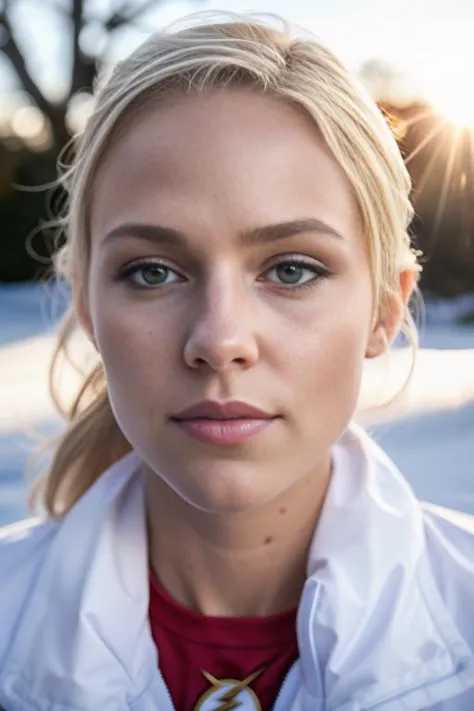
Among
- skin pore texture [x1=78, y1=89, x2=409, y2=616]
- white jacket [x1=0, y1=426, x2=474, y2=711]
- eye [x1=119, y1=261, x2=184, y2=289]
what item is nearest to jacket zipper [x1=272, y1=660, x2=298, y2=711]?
white jacket [x1=0, y1=426, x2=474, y2=711]

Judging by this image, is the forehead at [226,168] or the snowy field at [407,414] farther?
the snowy field at [407,414]

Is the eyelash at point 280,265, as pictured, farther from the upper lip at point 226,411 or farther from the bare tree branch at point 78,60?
the bare tree branch at point 78,60

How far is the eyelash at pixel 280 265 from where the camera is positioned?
110 centimetres

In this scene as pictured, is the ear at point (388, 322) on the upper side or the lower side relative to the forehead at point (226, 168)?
lower

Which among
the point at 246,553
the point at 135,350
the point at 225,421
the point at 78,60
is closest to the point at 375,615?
the point at 246,553

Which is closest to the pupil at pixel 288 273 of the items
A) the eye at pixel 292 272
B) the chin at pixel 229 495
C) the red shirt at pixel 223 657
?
the eye at pixel 292 272

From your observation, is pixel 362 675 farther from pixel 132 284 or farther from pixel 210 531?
pixel 132 284

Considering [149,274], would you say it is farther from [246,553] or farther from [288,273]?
[246,553]

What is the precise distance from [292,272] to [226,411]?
17 centimetres

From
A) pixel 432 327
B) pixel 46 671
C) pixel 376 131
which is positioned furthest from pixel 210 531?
pixel 432 327

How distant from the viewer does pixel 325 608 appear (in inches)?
45.4

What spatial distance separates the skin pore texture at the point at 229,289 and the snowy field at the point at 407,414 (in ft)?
1.03

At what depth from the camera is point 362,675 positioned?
1111 millimetres

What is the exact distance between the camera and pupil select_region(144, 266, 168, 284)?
1.13 meters
